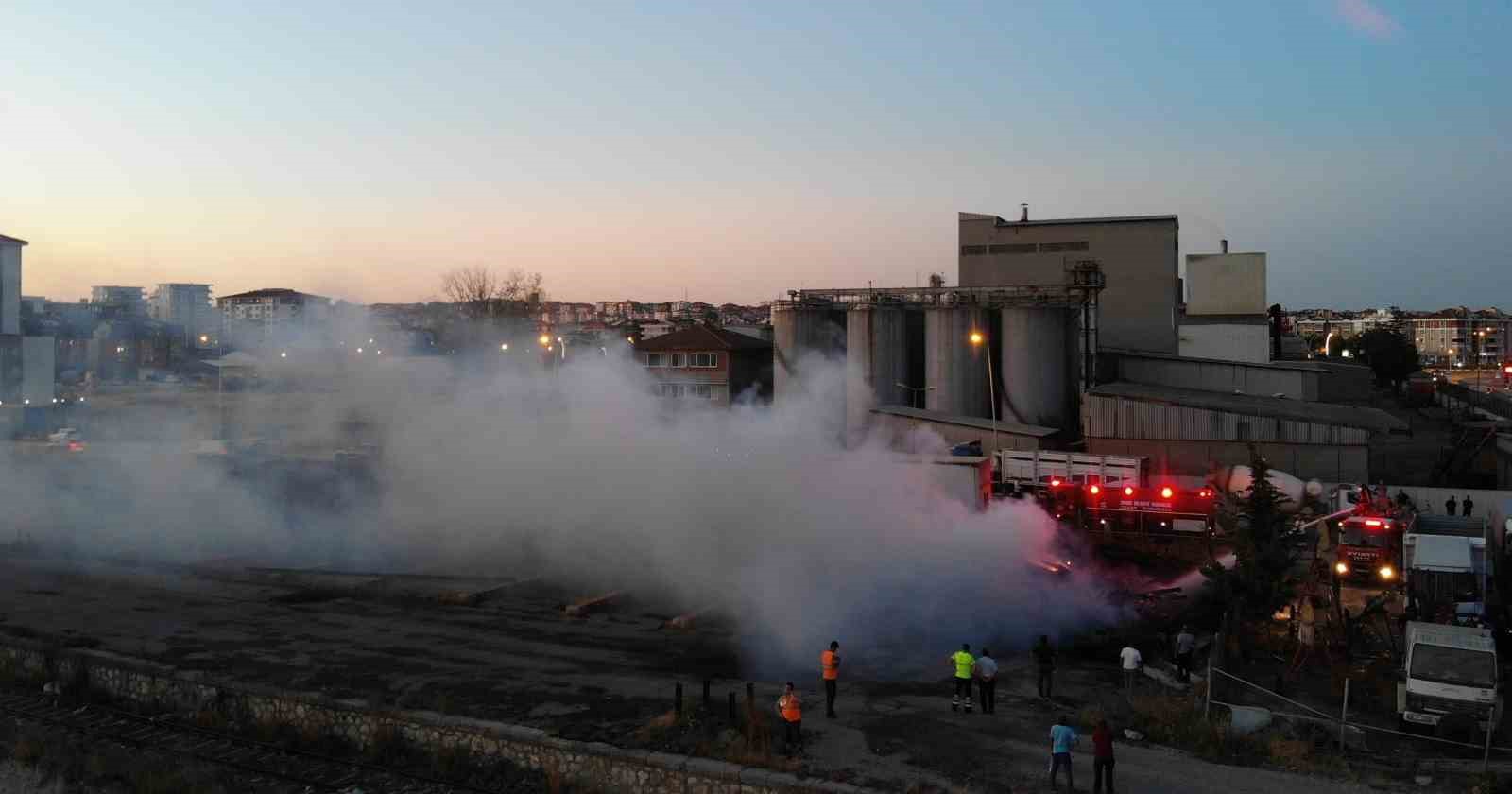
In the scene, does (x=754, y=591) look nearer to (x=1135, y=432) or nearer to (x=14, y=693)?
(x=14, y=693)

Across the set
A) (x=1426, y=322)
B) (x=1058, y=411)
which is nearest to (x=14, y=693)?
(x=1058, y=411)

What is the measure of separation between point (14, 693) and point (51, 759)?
3.76 meters

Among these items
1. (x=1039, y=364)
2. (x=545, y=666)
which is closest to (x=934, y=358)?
(x=1039, y=364)

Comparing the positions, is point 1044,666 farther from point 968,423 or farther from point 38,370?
point 38,370

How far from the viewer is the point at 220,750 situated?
14578 millimetres

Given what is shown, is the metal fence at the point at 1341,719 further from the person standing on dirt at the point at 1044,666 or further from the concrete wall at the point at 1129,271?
the concrete wall at the point at 1129,271

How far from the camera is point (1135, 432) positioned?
1257 inches

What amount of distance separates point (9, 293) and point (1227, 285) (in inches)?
2182

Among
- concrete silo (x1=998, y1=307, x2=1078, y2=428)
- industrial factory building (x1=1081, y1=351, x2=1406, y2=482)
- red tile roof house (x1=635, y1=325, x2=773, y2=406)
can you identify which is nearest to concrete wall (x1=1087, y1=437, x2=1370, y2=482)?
industrial factory building (x1=1081, y1=351, x2=1406, y2=482)

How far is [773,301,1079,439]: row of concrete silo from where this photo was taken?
37.5 meters

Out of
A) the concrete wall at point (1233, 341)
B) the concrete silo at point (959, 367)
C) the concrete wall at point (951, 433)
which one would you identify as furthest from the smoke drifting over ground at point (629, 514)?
the concrete wall at point (1233, 341)

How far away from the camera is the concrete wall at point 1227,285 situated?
52.1 m

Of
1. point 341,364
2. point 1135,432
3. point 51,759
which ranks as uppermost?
point 341,364

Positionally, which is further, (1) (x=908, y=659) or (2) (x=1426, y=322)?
(2) (x=1426, y=322)
